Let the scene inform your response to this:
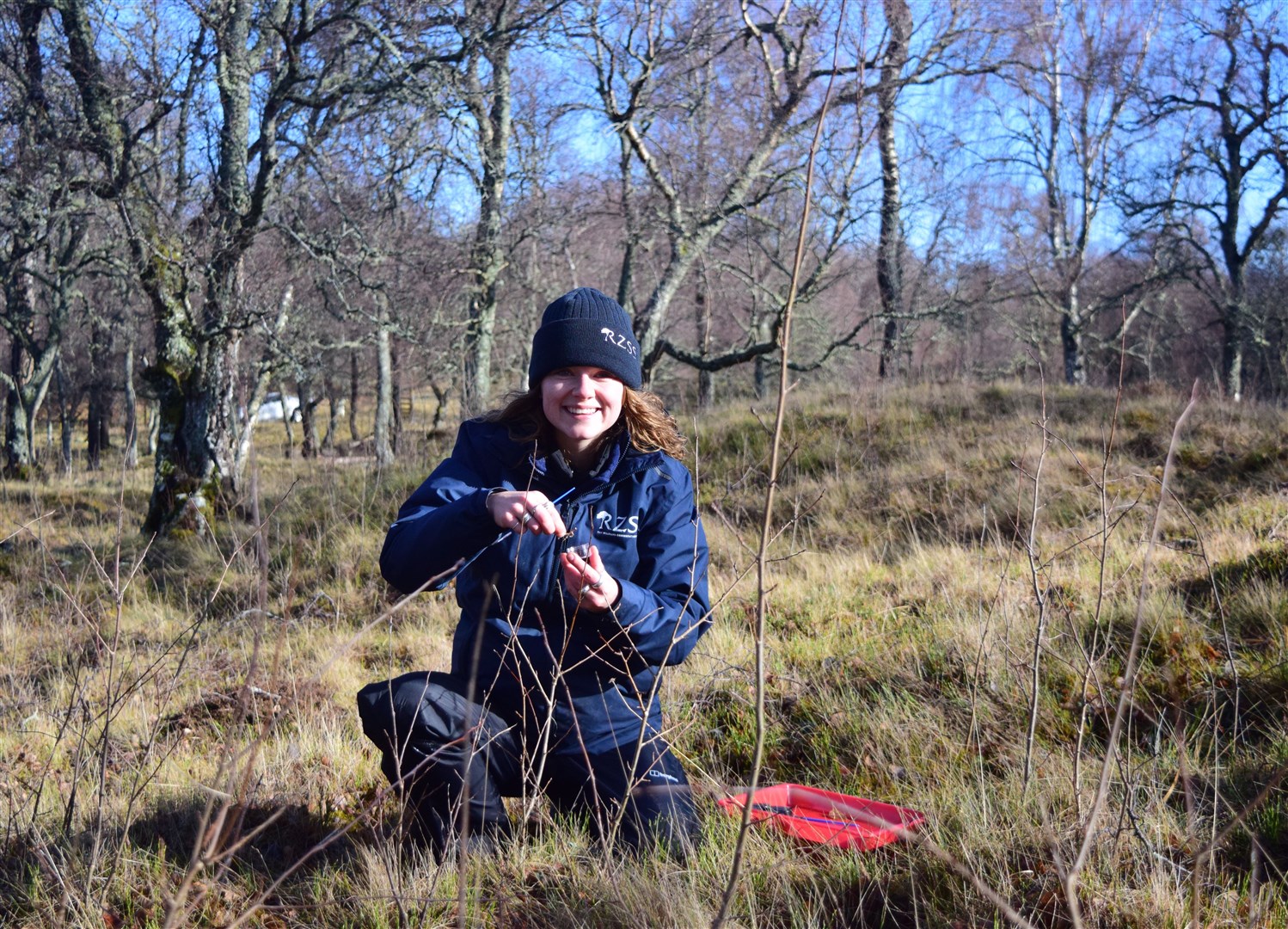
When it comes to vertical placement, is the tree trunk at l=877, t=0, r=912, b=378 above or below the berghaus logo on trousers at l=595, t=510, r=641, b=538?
above

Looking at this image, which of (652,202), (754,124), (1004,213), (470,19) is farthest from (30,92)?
(1004,213)

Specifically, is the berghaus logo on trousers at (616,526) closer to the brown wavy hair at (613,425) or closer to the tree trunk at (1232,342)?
the brown wavy hair at (613,425)

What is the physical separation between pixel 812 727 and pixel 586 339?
5.36ft

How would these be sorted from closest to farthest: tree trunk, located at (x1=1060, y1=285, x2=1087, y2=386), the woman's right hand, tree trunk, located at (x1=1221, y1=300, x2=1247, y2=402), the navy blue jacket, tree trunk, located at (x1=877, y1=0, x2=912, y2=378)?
the woman's right hand → the navy blue jacket → tree trunk, located at (x1=877, y1=0, x2=912, y2=378) → tree trunk, located at (x1=1221, y1=300, x2=1247, y2=402) → tree trunk, located at (x1=1060, y1=285, x2=1087, y2=386)

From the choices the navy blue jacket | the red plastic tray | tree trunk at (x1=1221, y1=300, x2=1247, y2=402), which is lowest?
the red plastic tray

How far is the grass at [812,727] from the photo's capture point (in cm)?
189

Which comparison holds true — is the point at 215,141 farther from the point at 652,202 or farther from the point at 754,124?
the point at 754,124

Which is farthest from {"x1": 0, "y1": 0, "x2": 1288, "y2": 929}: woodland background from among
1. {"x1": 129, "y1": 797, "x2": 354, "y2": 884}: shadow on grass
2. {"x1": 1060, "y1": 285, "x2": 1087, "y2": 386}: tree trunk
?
{"x1": 1060, "y1": 285, "x2": 1087, "y2": 386}: tree trunk

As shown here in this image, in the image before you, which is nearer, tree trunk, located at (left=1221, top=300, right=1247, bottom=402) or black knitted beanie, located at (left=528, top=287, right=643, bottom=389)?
black knitted beanie, located at (left=528, top=287, right=643, bottom=389)

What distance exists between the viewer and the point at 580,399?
235 cm

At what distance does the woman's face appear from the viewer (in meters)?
2.35

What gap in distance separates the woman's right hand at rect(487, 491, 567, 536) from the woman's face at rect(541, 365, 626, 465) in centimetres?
50

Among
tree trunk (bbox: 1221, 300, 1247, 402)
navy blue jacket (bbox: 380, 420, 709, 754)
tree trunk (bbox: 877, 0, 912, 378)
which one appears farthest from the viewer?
tree trunk (bbox: 1221, 300, 1247, 402)

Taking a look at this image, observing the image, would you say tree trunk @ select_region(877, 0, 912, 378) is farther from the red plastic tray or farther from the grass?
the red plastic tray
